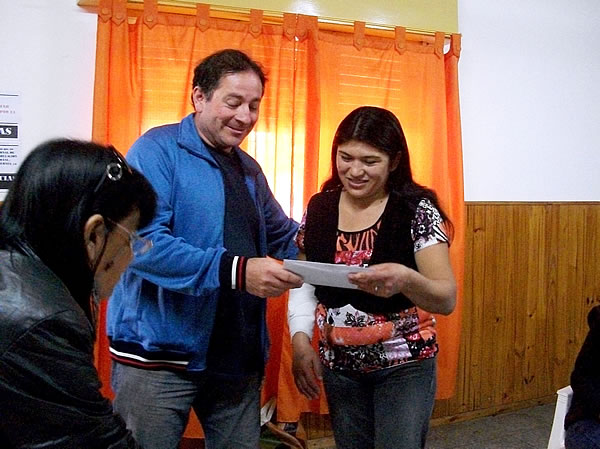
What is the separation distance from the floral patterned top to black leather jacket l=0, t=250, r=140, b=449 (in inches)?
27.2

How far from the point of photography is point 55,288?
2.75 feet

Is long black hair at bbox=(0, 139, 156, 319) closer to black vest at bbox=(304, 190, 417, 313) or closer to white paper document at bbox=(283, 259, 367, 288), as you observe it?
white paper document at bbox=(283, 259, 367, 288)

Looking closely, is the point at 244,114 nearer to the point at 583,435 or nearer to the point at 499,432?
the point at 583,435

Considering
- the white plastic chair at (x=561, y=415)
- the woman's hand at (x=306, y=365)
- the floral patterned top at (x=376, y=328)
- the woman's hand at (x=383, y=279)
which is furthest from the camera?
the white plastic chair at (x=561, y=415)

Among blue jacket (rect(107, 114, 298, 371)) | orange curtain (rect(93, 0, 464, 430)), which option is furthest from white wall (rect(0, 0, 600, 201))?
blue jacket (rect(107, 114, 298, 371))

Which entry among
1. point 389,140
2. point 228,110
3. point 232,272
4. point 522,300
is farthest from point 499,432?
point 228,110

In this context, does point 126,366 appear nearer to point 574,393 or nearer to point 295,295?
point 295,295

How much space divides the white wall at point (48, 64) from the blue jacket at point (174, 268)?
3.64ft

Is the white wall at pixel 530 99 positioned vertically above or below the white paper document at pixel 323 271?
above

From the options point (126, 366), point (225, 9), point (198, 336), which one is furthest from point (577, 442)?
point (225, 9)

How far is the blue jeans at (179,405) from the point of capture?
1.35 meters

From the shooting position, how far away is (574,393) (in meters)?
1.86

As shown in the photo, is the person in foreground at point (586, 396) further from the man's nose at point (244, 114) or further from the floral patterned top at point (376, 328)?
the man's nose at point (244, 114)

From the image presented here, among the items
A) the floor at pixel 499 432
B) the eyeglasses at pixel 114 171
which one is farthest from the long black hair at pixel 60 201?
the floor at pixel 499 432
